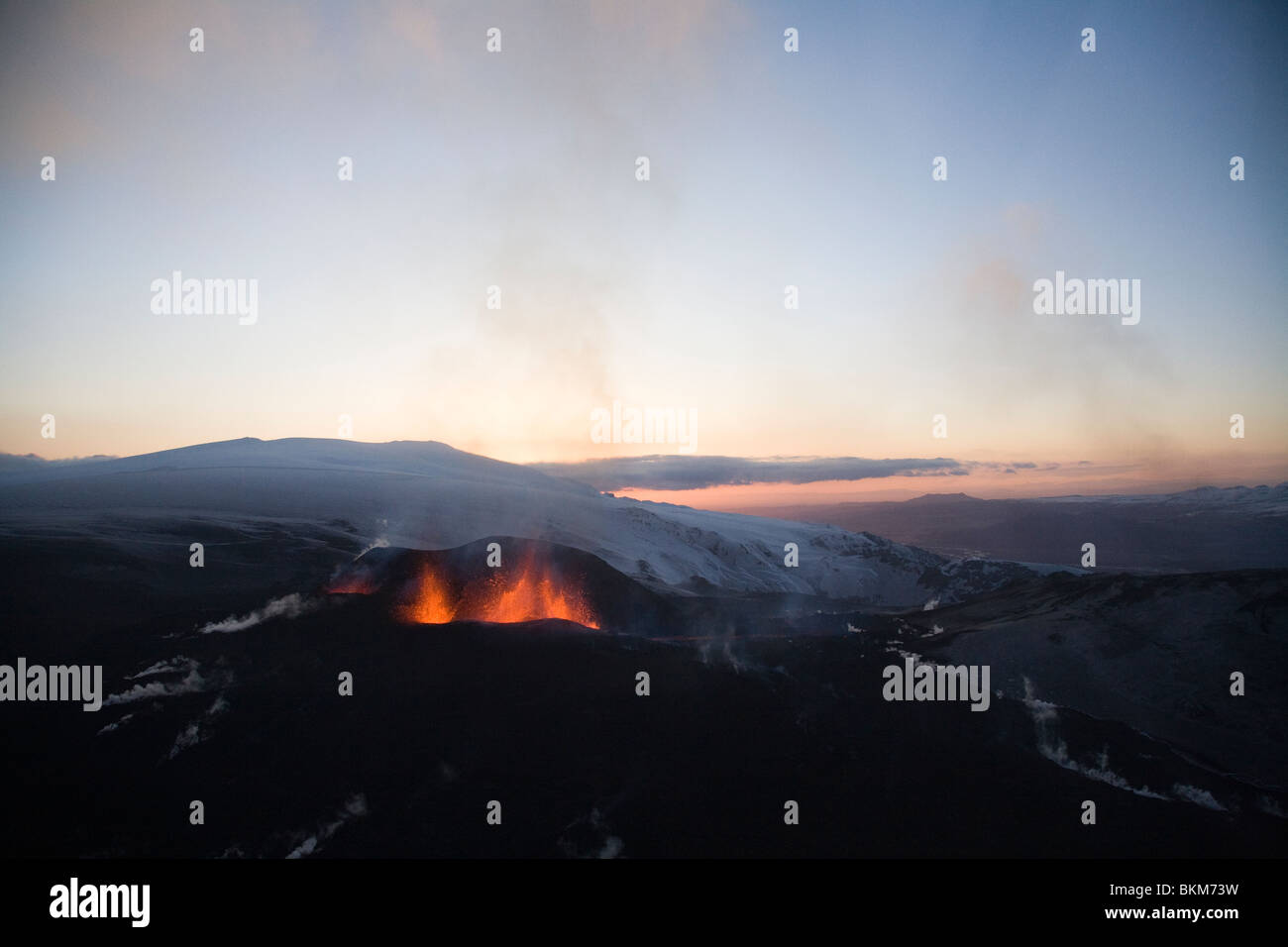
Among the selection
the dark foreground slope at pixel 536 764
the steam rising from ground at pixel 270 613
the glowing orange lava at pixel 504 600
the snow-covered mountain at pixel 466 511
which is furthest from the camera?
the snow-covered mountain at pixel 466 511

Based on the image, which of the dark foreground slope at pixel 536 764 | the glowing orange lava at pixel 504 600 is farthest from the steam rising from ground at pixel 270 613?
the glowing orange lava at pixel 504 600

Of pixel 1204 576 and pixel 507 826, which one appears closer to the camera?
pixel 507 826

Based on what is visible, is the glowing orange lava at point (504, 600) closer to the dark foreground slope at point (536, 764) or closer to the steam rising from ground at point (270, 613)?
the steam rising from ground at point (270, 613)

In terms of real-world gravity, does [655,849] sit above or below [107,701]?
below

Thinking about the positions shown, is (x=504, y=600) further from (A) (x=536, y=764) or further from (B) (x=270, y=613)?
(A) (x=536, y=764)

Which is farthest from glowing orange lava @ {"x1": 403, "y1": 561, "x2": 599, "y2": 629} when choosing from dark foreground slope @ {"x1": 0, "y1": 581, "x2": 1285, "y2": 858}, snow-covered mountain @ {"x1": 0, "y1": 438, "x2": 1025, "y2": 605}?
snow-covered mountain @ {"x1": 0, "y1": 438, "x2": 1025, "y2": 605}
